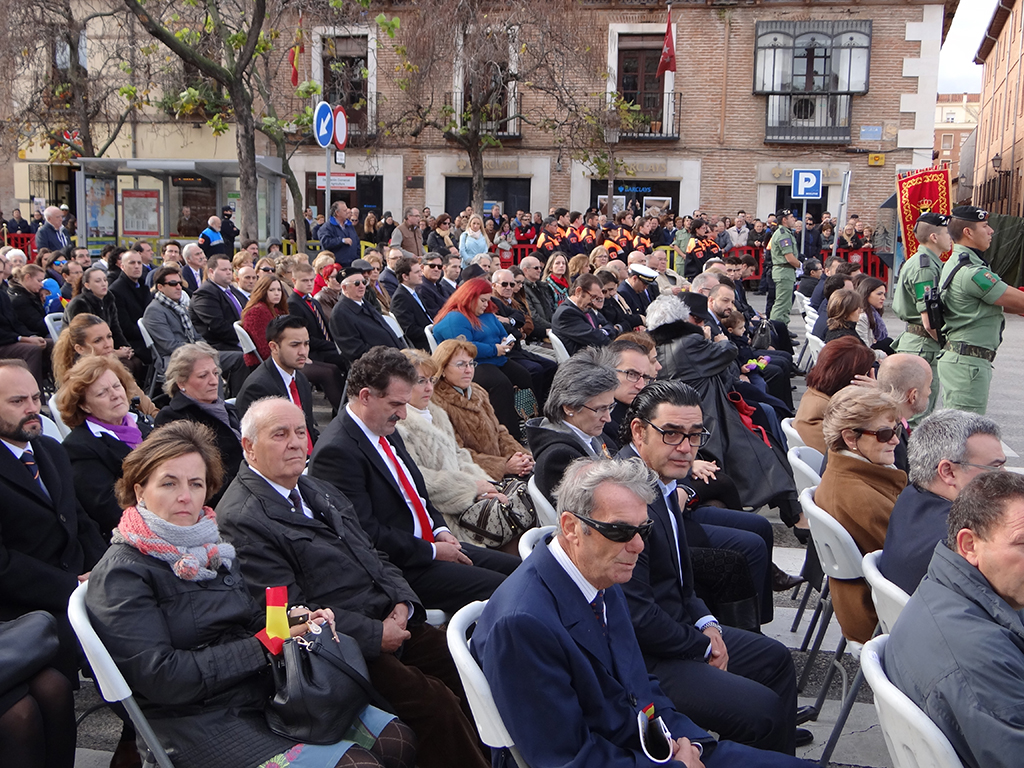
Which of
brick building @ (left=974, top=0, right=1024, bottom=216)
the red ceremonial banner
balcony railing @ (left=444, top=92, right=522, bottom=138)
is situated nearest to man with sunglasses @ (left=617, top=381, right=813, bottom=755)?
the red ceremonial banner

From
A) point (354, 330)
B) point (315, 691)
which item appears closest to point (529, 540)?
point (315, 691)

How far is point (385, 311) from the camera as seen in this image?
387 inches

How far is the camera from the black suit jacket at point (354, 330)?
8203 millimetres

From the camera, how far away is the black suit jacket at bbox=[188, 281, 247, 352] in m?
8.38

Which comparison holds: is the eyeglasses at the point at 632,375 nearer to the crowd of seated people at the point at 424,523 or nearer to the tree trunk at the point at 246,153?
the crowd of seated people at the point at 424,523

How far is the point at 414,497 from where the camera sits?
4.05 m

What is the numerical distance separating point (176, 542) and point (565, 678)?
1.27 meters

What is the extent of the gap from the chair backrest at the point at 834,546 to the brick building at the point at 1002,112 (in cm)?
2941

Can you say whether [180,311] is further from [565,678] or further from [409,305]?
[565,678]

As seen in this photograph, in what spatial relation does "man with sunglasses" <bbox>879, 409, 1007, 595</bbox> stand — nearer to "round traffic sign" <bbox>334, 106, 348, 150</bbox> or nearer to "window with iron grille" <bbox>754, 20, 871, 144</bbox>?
"round traffic sign" <bbox>334, 106, 348, 150</bbox>

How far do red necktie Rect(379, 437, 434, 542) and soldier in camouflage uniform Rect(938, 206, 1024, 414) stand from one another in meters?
4.06

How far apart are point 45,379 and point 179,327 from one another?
159 cm

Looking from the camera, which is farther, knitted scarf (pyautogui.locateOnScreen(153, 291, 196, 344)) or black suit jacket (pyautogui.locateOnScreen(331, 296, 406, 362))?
black suit jacket (pyautogui.locateOnScreen(331, 296, 406, 362))

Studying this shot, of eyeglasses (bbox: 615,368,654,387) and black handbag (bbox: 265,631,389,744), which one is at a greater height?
eyeglasses (bbox: 615,368,654,387)
